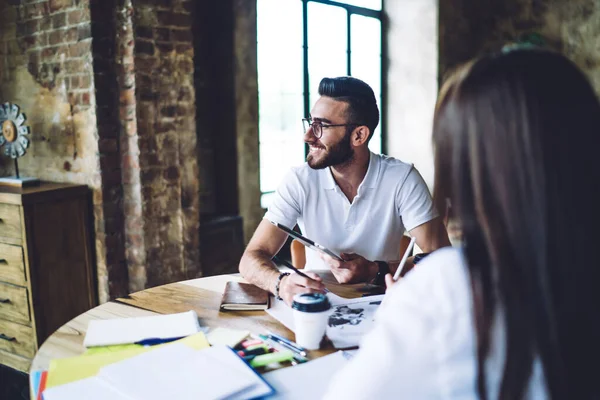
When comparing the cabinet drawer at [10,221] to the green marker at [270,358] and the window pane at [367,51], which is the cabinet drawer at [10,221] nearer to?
the green marker at [270,358]

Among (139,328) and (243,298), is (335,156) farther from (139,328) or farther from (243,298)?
(139,328)

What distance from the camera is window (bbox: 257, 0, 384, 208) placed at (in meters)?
4.25

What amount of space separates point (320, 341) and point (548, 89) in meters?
0.76

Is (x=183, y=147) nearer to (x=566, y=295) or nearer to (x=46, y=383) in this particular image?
(x=46, y=383)

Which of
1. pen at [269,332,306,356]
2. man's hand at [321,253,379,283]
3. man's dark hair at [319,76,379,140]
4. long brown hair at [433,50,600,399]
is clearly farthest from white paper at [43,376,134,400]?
man's dark hair at [319,76,379,140]

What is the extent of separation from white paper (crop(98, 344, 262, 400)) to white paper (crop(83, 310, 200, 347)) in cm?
13

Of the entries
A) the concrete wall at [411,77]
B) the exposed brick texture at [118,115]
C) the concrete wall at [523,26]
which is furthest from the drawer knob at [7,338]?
the concrete wall at [523,26]

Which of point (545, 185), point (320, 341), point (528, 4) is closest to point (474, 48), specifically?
point (528, 4)

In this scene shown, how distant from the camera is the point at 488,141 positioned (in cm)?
62

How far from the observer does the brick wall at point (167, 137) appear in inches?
110

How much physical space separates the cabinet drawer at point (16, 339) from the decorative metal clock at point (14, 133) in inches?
28.3

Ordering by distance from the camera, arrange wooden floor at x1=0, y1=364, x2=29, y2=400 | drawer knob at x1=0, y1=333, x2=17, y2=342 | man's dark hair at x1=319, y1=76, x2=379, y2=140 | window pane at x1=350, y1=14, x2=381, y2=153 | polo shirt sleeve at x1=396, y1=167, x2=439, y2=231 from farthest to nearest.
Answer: window pane at x1=350, y1=14, x2=381, y2=153, drawer knob at x1=0, y1=333, x2=17, y2=342, wooden floor at x1=0, y1=364, x2=29, y2=400, man's dark hair at x1=319, y1=76, x2=379, y2=140, polo shirt sleeve at x1=396, y1=167, x2=439, y2=231

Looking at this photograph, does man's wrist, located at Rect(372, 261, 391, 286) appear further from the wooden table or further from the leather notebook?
the leather notebook

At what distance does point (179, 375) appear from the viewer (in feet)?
3.34
